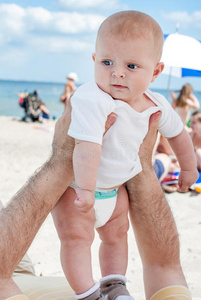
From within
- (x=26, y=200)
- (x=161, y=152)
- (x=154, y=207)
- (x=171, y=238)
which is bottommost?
(x=161, y=152)

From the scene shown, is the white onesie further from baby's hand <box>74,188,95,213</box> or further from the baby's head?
baby's hand <box>74,188,95,213</box>

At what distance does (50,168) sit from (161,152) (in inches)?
188

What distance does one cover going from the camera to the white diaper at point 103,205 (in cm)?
179

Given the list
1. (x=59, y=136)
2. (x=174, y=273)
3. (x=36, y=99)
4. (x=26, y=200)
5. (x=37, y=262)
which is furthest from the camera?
(x=36, y=99)

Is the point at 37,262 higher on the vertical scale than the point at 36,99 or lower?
higher

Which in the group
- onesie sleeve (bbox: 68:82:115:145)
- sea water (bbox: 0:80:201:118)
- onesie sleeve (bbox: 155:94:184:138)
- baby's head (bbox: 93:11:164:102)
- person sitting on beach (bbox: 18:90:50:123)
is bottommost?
sea water (bbox: 0:80:201:118)

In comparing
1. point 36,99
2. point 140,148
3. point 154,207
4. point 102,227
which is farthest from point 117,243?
point 36,99

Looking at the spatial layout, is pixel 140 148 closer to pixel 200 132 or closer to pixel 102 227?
pixel 102 227

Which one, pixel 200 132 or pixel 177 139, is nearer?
pixel 177 139

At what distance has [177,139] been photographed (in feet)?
6.31

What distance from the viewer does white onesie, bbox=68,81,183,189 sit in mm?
1531

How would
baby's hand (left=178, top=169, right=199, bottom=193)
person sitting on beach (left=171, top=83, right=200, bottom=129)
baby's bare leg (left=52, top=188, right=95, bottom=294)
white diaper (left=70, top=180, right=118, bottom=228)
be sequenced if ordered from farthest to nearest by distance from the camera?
1. person sitting on beach (left=171, top=83, right=200, bottom=129)
2. baby's hand (left=178, top=169, right=199, bottom=193)
3. white diaper (left=70, top=180, right=118, bottom=228)
4. baby's bare leg (left=52, top=188, right=95, bottom=294)

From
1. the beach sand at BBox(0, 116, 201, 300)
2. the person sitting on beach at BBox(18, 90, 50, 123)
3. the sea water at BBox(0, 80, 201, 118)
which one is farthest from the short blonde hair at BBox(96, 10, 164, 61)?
the person sitting on beach at BBox(18, 90, 50, 123)

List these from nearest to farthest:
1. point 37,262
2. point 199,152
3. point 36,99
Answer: point 37,262 < point 199,152 < point 36,99
